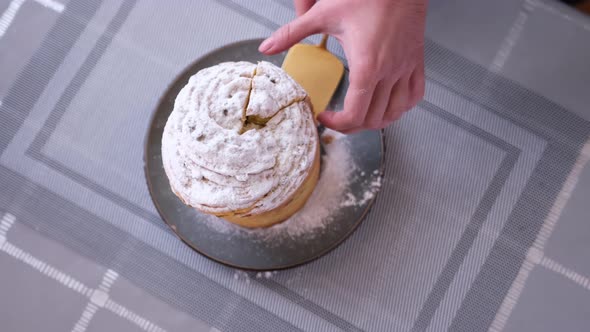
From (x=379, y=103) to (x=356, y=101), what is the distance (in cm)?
5

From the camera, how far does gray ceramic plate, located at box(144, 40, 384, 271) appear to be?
2.77 ft

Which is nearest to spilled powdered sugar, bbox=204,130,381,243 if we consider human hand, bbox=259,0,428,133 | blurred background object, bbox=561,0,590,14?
human hand, bbox=259,0,428,133

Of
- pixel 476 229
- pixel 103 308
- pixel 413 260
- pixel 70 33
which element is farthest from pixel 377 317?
pixel 70 33

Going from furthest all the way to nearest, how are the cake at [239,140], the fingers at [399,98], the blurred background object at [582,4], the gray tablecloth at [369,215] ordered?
the blurred background object at [582,4], the gray tablecloth at [369,215], the fingers at [399,98], the cake at [239,140]

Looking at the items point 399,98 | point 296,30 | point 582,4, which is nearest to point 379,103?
point 399,98

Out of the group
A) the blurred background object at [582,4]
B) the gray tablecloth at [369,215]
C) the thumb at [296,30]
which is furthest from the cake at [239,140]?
the blurred background object at [582,4]

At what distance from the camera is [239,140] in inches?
26.3

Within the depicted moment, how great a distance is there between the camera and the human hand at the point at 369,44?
0.73m

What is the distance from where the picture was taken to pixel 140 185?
3.05 ft

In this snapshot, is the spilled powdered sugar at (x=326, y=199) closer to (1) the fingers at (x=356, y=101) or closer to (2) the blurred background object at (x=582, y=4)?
(1) the fingers at (x=356, y=101)

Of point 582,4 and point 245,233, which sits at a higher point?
point 582,4

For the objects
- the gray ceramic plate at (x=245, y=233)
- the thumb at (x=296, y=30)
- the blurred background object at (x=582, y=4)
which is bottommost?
the gray ceramic plate at (x=245, y=233)

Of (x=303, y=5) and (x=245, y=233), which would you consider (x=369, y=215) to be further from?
(x=303, y=5)

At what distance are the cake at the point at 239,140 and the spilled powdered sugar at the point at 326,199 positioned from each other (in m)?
0.14
